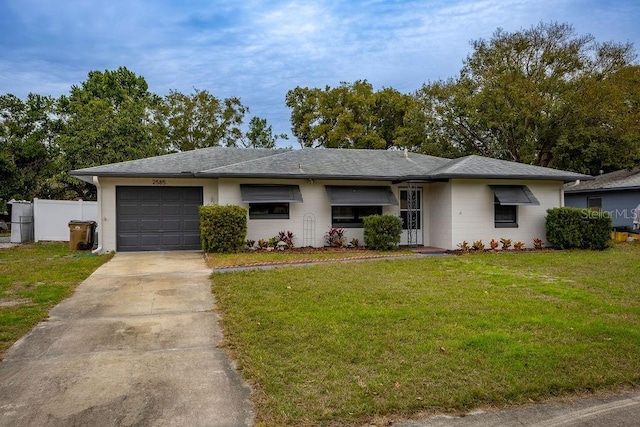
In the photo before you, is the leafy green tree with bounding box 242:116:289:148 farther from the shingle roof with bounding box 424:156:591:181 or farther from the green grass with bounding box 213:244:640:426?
the green grass with bounding box 213:244:640:426

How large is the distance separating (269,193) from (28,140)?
63.6 feet

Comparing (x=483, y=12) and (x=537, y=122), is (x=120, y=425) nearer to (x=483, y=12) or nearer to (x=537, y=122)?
(x=483, y=12)

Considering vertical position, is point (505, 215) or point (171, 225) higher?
point (505, 215)

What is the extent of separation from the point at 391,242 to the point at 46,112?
950 inches

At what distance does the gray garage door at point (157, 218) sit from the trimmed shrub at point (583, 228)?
11.6 meters

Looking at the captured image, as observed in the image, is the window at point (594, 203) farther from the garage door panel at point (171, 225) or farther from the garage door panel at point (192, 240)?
the garage door panel at point (171, 225)

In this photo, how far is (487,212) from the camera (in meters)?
14.4

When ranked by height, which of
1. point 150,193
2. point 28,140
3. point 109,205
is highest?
point 28,140

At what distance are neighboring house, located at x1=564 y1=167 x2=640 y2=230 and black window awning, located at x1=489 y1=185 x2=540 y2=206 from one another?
460 centimetres

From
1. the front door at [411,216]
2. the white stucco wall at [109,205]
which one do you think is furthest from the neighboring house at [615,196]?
the white stucco wall at [109,205]

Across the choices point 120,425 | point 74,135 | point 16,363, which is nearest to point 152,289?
point 16,363

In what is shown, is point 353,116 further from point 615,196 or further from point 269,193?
point 269,193

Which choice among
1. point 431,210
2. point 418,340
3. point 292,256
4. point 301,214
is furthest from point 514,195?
point 418,340

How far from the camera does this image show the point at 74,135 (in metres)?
22.8
